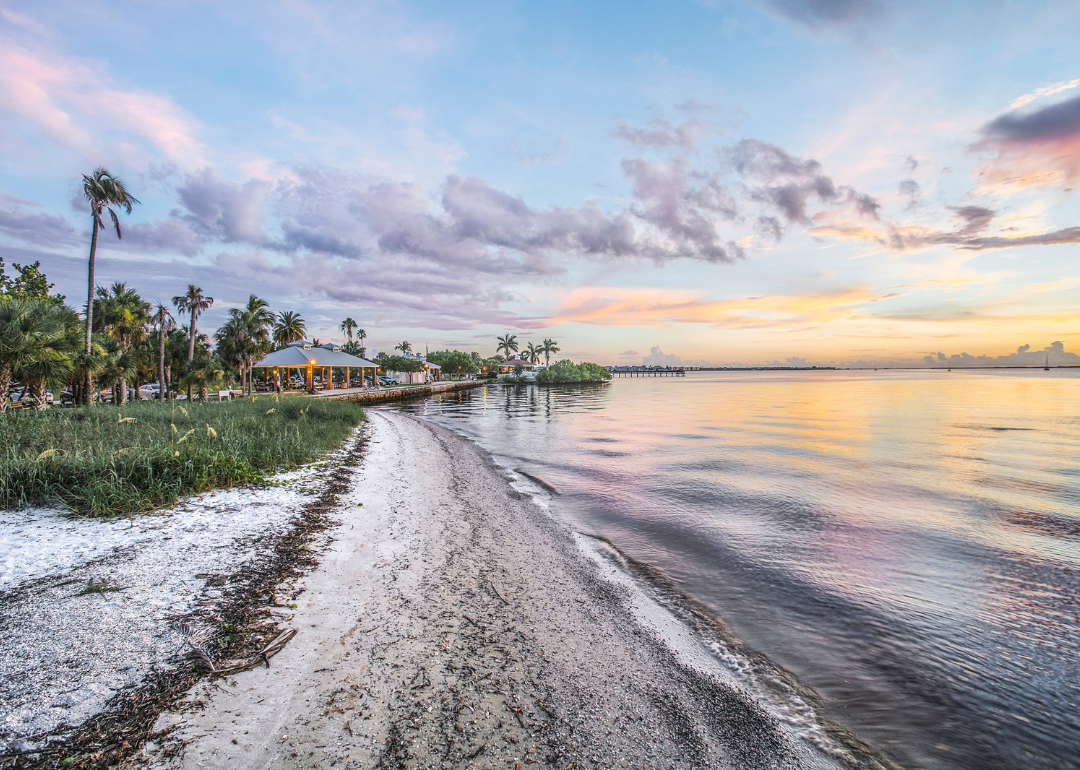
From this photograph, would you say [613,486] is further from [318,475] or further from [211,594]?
[211,594]

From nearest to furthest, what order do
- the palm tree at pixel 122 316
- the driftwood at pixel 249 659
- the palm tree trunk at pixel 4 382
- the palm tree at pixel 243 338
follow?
the driftwood at pixel 249 659 → the palm tree trunk at pixel 4 382 → the palm tree at pixel 122 316 → the palm tree at pixel 243 338

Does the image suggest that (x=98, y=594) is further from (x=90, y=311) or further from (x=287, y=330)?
(x=287, y=330)

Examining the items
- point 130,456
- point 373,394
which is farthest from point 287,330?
point 130,456

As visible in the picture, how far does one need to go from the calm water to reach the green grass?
278 inches

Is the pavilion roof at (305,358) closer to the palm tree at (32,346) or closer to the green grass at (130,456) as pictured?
the palm tree at (32,346)

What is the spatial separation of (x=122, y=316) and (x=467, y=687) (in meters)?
36.4

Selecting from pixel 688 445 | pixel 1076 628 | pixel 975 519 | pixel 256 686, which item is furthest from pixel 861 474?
pixel 256 686

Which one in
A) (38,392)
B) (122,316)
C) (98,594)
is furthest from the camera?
(122,316)

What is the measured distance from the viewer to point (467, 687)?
3.86 meters

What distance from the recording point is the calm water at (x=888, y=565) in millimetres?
4402

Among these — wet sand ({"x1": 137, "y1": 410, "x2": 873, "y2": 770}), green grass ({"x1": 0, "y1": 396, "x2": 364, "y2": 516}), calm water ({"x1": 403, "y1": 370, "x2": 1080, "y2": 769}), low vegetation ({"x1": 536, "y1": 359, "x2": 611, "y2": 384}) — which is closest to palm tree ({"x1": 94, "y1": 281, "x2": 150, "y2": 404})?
green grass ({"x1": 0, "y1": 396, "x2": 364, "y2": 516})

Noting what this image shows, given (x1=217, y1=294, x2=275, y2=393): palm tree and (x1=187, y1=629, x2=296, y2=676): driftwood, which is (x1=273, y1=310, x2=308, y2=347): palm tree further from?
(x1=187, y1=629, x2=296, y2=676): driftwood

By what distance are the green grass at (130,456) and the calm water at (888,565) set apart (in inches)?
278

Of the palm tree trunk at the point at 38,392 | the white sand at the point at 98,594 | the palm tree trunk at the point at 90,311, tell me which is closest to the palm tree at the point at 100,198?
the palm tree trunk at the point at 90,311
